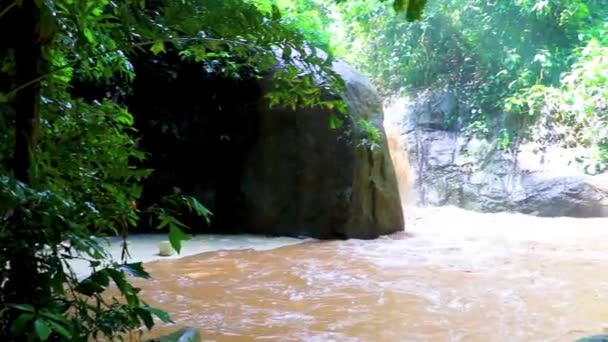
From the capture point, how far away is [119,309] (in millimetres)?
1478

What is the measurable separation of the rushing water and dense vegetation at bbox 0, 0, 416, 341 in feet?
4.51

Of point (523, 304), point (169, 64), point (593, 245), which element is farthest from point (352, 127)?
point (523, 304)

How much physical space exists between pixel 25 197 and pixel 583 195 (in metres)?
A: 8.63

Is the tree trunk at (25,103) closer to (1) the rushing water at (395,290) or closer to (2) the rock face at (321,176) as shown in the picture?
(1) the rushing water at (395,290)

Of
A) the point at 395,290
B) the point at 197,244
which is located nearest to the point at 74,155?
the point at 395,290

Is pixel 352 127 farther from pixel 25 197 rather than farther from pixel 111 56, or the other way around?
pixel 25 197

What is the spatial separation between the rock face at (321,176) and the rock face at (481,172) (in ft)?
9.81

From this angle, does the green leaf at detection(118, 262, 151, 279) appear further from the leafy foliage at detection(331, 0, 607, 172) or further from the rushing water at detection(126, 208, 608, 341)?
the leafy foliage at detection(331, 0, 607, 172)

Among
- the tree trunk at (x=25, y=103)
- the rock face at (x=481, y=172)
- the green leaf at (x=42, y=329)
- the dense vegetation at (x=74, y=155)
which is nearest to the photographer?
the green leaf at (x=42, y=329)

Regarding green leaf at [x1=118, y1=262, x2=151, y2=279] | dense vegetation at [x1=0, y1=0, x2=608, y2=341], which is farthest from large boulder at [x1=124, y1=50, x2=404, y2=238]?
green leaf at [x1=118, y1=262, x2=151, y2=279]

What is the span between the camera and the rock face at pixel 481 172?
8609 mm

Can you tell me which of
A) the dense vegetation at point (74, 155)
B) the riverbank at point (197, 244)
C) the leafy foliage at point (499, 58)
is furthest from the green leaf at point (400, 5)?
the leafy foliage at point (499, 58)

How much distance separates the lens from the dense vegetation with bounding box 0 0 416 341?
4.06ft

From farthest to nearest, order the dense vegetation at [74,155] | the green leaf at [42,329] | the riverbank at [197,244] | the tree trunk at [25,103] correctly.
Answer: the riverbank at [197,244], the tree trunk at [25,103], the dense vegetation at [74,155], the green leaf at [42,329]
